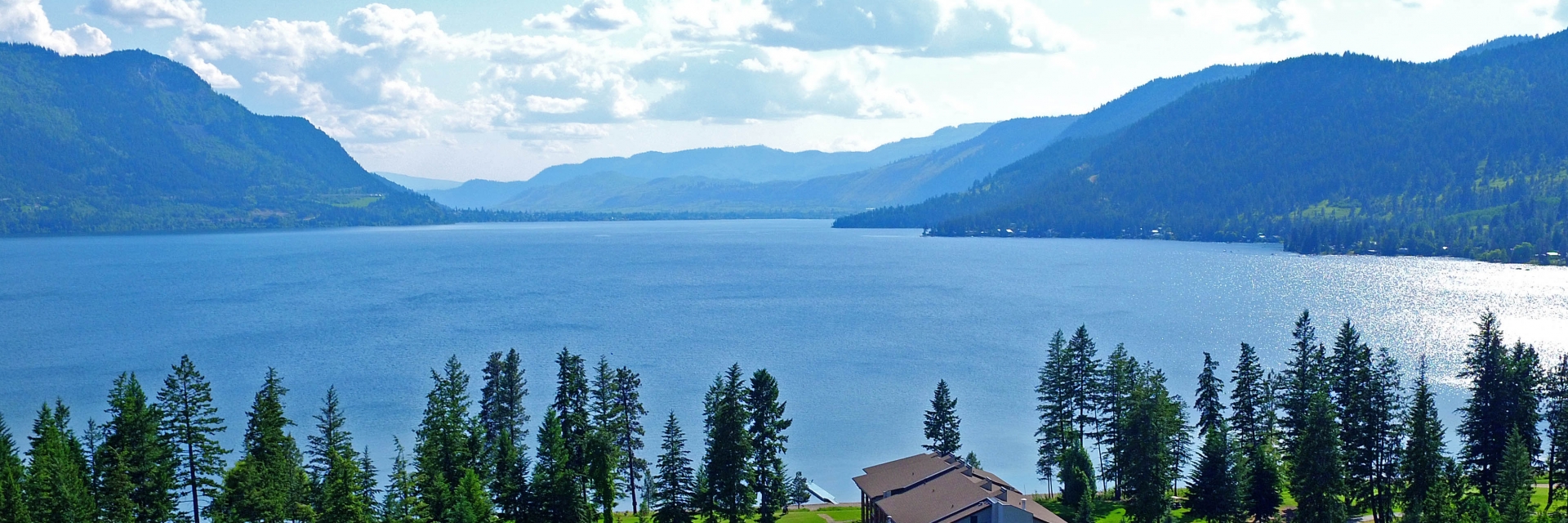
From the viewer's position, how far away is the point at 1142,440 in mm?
61969

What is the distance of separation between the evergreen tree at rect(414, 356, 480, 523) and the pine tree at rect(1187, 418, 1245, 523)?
1520 inches

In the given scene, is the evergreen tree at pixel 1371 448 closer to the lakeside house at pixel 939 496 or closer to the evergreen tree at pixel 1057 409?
the lakeside house at pixel 939 496

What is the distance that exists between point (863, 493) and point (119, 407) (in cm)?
4041

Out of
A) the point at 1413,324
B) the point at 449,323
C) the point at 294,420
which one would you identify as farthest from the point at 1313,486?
the point at 449,323

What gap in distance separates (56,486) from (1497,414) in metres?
73.6

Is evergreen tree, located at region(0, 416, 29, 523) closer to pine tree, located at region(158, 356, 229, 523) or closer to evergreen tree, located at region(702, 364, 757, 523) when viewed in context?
pine tree, located at region(158, 356, 229, 523)

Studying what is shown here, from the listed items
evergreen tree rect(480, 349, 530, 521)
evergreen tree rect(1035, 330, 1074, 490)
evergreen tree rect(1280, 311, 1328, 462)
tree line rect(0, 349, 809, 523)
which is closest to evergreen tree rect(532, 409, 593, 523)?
tree line rect(0, 349, 809, 523)

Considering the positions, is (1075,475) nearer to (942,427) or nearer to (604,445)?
(942,427)

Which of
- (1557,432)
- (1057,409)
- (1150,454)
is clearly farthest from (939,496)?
(1557,432)

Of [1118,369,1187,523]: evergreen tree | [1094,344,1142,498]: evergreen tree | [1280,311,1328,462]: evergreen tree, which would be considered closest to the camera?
[1118,369,1187,523]: evergreen tree

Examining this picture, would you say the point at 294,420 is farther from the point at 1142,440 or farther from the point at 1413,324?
the point at 1413,324

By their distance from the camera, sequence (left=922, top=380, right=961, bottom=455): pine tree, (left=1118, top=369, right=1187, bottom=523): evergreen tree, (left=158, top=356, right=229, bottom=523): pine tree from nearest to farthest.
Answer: (left=158, top=356, right=229, bottom=523): pine tree, (left=1118, top=369, right=1187, bottom=523): evergreen tree, (left=922, top=380, right=961, bottom=455): pine tree

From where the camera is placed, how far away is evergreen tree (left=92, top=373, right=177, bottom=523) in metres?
54.2

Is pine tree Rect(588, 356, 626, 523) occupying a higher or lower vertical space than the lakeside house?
higher
